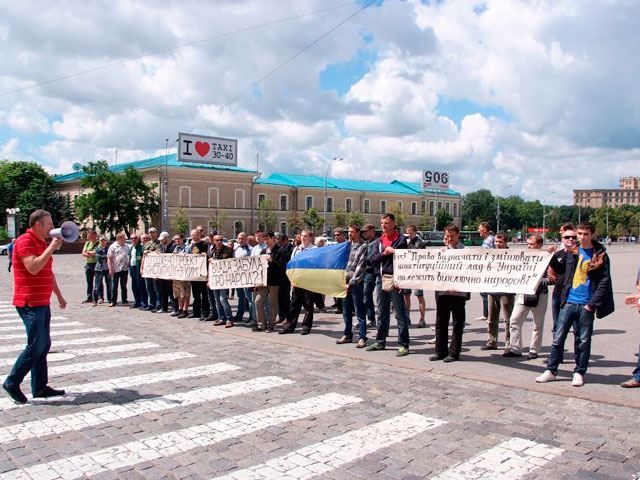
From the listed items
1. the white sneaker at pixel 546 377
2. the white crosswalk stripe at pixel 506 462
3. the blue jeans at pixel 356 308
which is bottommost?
the white crosswalk stripe at pixel 506 462

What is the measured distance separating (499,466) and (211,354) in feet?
18.2

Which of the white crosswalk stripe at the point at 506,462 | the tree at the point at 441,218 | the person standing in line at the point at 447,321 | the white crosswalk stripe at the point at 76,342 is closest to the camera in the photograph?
the white crosswalk stripe at the point at 506,462

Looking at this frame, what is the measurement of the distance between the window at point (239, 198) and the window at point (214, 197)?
3.07 metres

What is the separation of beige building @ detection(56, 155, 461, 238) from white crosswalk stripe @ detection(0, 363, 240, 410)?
63.2 m

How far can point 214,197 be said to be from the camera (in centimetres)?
7988

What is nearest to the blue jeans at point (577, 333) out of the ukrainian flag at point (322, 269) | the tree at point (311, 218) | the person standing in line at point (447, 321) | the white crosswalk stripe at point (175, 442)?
the person standing in line at point (447, 321)

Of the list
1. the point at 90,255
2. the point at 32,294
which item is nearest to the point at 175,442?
the point at 32,294

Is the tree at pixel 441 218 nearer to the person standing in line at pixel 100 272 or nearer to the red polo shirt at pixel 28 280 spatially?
the person standing in line at pixel 100 272

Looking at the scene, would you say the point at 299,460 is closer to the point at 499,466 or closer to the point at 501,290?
the point at 499,466

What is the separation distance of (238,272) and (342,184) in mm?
89521

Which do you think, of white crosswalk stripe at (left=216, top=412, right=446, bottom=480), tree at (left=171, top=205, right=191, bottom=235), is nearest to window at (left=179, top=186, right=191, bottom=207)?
tree at (left=171, top=205, right=191, bottom=235)

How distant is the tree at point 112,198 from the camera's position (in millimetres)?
68688

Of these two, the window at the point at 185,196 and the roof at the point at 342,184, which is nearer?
the window at the point at 185,196

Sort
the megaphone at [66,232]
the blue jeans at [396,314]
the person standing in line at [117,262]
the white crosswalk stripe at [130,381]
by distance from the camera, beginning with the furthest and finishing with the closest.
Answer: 1. the person standing in line at [117,262]
2. the blue jeans at [396,314]
3. the white crosswalk stripe at [130,381]
4. the megaphone at [66,232]
